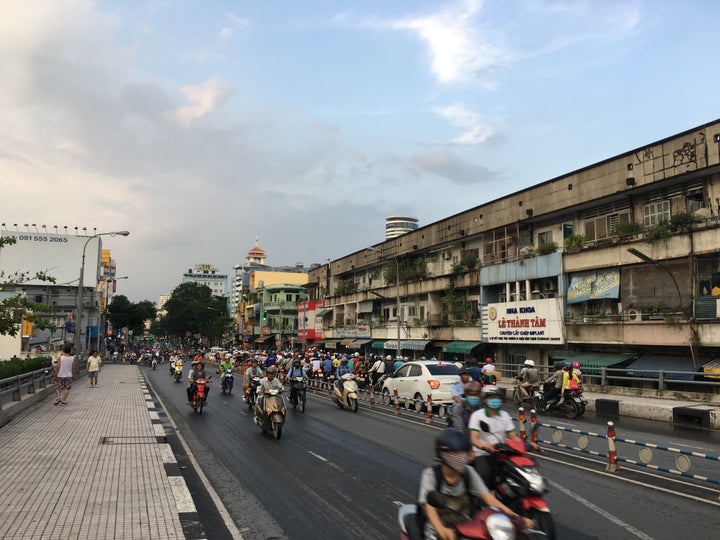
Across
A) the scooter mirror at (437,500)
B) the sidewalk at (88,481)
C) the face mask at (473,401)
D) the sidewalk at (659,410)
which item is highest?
the face mask at (473,401)

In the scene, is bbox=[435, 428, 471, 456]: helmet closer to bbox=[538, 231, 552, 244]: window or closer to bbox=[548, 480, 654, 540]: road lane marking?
bbox=[548, 480, 654, 540]: road lane marking

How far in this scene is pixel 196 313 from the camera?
112000 millimetres

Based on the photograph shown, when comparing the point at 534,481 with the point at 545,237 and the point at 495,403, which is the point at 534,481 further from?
the point at 545,237

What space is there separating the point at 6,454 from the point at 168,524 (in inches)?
221

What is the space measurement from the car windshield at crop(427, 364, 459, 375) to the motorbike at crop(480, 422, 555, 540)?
38.7 feet

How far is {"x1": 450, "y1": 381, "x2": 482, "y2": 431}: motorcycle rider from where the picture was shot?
23.6 ft

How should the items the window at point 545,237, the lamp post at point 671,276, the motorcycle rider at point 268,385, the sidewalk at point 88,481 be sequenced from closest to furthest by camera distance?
the sidewalk at point 88,481, the motorcycle rider at point 268,385, the lamp post at point 671,276, the window at point 545,237

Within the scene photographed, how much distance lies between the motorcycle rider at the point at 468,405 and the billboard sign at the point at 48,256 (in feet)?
251

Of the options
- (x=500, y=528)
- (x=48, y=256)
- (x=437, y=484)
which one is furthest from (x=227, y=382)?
(x=48, y=256)

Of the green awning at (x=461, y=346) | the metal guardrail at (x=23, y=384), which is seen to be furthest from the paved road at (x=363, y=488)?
the green awning at (x=461, y=346)

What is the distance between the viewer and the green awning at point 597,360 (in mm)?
26625

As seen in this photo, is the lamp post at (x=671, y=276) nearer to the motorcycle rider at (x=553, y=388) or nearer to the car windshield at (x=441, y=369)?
the motorcycle rider at (x=553, y=388)

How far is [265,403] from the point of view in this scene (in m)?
13.3

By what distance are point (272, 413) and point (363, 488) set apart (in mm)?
5156
